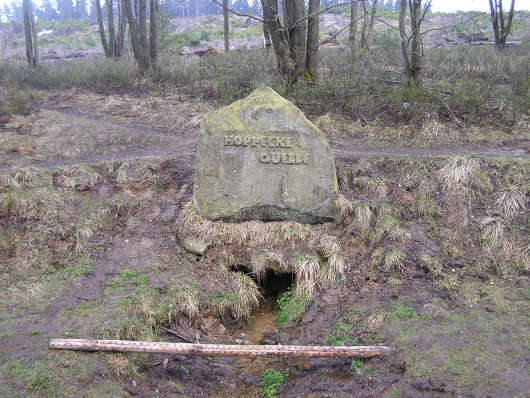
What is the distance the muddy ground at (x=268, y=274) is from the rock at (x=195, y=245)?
3.5 inches

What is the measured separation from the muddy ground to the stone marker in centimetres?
54

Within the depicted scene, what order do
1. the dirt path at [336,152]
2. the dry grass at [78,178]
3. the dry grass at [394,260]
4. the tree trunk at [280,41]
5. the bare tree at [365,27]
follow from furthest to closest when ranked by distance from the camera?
the bare tree at [365,27], the tree trunk at [280,41], the dirt path at [336,152], the dry grass at [78,178], the dry grass at [394,260]

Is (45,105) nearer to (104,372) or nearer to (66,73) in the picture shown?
(66,73)

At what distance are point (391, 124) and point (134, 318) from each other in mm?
6151

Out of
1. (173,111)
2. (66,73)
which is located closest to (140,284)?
(173,111)

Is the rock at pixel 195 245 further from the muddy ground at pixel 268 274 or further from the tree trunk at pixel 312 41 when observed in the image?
the tree trunk at pixel 312 41

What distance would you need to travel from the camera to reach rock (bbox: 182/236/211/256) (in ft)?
20.1

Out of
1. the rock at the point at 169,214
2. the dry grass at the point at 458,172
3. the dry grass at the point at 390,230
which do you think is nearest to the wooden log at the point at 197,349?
the dry grass at the point at 390,230

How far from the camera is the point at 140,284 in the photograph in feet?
17.9

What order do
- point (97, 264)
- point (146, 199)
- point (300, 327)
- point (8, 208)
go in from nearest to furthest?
point (300, 327) → point (97, 264) → point (8, 208) → point (146, 199)

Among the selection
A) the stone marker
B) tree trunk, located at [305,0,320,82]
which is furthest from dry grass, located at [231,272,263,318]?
tree trunk, located at [305,0,320,82]

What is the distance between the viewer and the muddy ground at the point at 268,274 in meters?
4.17

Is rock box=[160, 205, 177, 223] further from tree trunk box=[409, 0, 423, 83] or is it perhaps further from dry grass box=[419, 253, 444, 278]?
tree trunk box=[409, 0, 423, 83]

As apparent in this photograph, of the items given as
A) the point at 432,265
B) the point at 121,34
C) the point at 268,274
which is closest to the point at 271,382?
the point at 268,274
